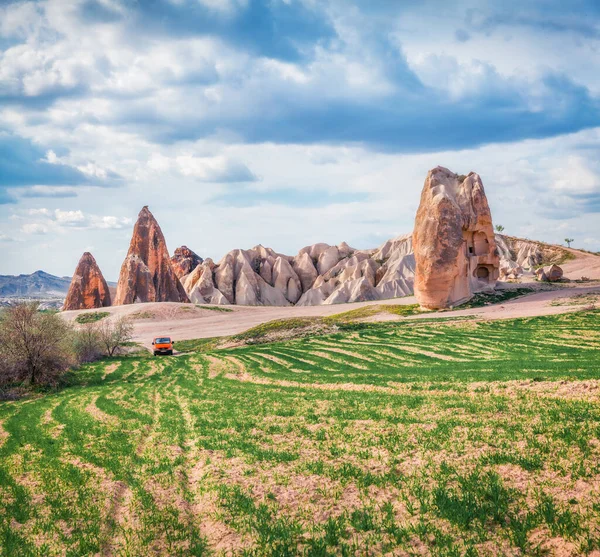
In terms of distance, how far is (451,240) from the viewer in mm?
55719

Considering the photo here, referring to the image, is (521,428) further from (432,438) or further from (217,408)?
(217,408)

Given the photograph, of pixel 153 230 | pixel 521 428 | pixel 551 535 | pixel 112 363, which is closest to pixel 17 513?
pixel 551 535

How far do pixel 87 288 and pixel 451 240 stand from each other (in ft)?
254

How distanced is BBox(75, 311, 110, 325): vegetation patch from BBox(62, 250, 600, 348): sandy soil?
166cm

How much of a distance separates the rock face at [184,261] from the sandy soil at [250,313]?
5323cm

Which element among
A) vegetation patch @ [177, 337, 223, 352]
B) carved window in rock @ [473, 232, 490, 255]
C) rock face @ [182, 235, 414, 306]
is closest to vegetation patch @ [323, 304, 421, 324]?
carved window in rock @ [473, 232, 490, 255]

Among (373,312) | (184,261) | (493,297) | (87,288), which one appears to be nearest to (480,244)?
(493,297)

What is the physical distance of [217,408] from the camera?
18953 mm

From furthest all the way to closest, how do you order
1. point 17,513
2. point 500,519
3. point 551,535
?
1. point 17,513
2. point 500,519
3. point 551,535

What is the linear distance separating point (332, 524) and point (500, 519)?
2736 millimetres

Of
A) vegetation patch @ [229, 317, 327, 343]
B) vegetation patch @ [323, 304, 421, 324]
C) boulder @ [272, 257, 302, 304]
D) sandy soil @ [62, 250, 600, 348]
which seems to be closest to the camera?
sandy soil @ [62, 250, 600, 348]

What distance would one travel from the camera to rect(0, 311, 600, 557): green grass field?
304 inches

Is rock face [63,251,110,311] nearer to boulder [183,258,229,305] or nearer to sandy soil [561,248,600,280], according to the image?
boulder [183,258,229,305]

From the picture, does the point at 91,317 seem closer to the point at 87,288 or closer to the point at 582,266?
the point at 87,288
